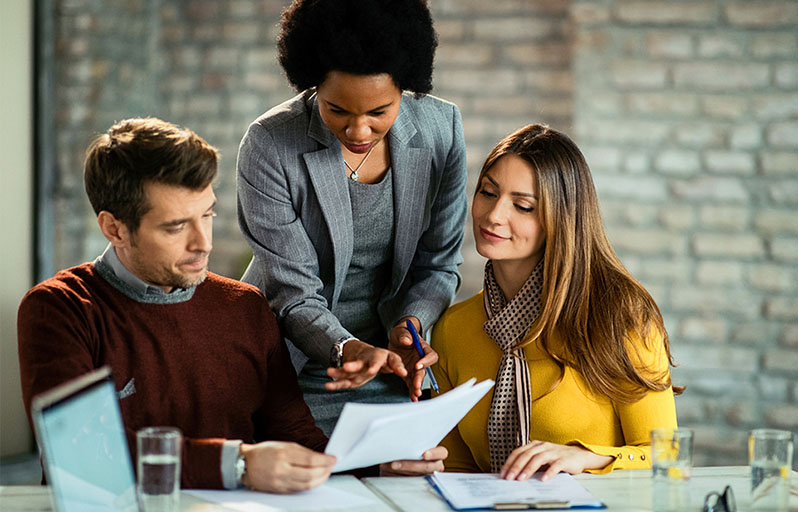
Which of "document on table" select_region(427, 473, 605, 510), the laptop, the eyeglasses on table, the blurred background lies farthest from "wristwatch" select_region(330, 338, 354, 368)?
the blurred background

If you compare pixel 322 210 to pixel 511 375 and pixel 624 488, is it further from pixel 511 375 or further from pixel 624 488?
pixel 624 488

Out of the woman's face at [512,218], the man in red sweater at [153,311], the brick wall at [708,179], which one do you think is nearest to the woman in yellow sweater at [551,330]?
the woman's face at [512,218]

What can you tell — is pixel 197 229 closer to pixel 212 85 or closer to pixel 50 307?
pixel 50 307

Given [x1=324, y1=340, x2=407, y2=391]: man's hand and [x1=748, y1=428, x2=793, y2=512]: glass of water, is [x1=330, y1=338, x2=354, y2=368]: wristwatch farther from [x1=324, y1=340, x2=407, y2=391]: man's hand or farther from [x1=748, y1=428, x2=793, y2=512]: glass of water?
[x1=748, y1=428, x2=793, y2=512]: glass of water

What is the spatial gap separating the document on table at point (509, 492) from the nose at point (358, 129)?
2.16 ft

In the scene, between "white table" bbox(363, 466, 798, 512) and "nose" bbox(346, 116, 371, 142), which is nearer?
"white table" bbox(363, 466, 798, 512)

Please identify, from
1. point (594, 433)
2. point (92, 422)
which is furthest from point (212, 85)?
point (92, 422)

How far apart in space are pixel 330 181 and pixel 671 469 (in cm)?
96

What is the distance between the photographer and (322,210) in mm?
2018

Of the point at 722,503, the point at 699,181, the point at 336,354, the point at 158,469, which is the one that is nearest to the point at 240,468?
the point at 158,469

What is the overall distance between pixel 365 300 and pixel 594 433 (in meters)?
0.61

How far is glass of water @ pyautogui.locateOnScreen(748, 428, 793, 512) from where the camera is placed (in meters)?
1.45

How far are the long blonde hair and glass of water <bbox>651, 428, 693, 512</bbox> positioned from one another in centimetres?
45

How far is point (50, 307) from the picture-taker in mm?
1639
